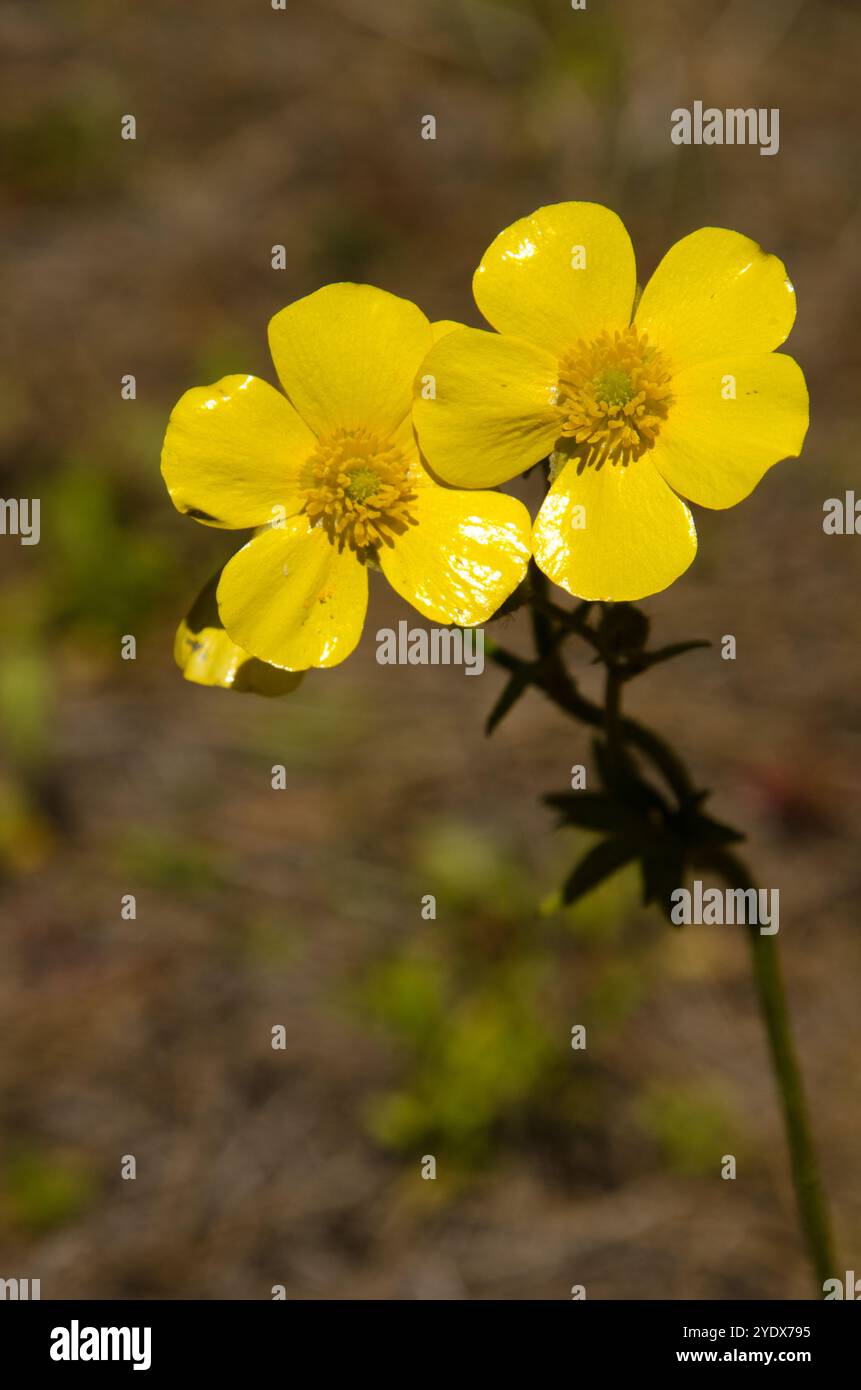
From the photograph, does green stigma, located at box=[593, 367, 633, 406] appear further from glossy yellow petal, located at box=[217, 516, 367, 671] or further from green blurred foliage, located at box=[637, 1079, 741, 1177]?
green blurred foliage, located at box=[637, 1079, 741, 1177]

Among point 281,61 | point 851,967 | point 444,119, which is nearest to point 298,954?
point 851,967

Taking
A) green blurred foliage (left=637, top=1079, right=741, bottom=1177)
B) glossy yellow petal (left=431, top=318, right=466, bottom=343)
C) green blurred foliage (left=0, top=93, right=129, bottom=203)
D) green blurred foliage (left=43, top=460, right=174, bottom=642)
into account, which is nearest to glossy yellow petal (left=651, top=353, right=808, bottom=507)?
glossy yellow petal (left=431, top=318, right=466, bottom=343)

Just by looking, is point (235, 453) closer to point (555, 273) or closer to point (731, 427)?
point (555, 273)

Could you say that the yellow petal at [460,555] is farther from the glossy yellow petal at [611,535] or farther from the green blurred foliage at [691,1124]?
the green blurred foliage at [691,1124]

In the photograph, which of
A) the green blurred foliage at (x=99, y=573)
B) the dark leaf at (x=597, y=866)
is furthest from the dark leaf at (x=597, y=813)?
the green blurred foliage at (x=99, y=573)

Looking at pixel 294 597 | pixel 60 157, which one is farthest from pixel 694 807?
pixel 60 157

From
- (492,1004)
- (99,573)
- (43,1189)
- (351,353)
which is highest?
(99,573)
